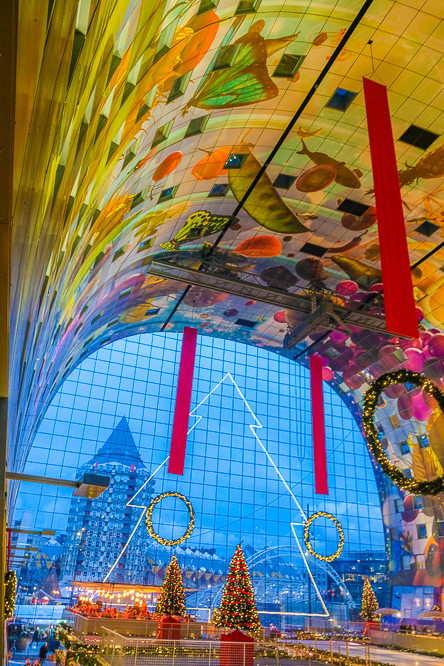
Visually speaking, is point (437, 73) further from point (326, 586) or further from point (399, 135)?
point (326, 586)

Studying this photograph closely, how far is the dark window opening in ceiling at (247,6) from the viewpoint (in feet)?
36.5

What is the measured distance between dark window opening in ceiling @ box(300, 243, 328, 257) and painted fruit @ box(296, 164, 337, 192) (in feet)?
11.5

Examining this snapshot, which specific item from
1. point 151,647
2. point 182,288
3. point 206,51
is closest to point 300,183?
point 206,51

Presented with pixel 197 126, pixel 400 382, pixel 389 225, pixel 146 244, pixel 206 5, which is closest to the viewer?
pixel 206 5

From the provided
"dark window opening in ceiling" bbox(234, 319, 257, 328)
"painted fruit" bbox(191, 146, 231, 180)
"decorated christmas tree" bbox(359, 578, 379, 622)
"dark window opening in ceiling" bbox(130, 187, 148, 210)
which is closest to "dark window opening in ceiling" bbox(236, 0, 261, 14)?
"dark window opening in ceiling" bbox(130, 187, 148, 210)

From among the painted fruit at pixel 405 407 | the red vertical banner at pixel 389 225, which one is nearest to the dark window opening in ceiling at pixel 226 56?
the red vertical banner at pixel 389 225

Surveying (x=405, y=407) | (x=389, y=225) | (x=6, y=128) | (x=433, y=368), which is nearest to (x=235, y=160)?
(x=389, y=225)

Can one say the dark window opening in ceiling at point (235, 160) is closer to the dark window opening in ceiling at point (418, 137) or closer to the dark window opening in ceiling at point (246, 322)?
the dark window opening in ceiling at point (418, 137)

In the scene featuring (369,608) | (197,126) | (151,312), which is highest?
(151,312)

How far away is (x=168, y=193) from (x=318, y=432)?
13.7 metres

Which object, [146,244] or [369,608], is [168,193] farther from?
[369,608]

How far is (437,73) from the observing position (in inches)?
558

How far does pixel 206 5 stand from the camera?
983cm

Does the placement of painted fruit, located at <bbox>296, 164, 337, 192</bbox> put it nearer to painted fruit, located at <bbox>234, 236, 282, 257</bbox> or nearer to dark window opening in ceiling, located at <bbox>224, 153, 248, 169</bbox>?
dark window opening in ceiling, located at <bbox>224, 153, 248, 169</bbox>
